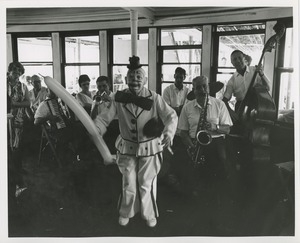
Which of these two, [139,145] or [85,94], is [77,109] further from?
[139,145]

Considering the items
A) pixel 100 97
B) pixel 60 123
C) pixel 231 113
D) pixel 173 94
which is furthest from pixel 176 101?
pixel 60 123

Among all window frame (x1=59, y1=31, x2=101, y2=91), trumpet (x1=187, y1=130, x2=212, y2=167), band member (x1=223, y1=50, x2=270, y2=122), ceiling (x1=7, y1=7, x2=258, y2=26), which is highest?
ceiling (x1=7, y1=7, x2=258, y2=26)

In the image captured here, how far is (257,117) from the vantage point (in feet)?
5.54

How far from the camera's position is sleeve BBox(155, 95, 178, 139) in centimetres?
166

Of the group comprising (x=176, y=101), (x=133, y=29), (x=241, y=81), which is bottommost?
(x=176, y=101)

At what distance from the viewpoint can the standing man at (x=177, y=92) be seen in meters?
1.67

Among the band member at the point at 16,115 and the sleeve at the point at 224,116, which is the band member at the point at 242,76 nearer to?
the sleeve at the point at 224,116

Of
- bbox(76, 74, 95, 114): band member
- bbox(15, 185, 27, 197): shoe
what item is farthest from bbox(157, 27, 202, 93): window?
bbox(15, 185, 27, 197): shoe

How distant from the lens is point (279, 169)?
5.60ft

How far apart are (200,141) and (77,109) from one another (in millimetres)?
650

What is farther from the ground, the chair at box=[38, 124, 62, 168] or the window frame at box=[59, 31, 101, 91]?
the window frame at box=[59, 31, 101, 91]

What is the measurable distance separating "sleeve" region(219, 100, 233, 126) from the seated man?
713mm

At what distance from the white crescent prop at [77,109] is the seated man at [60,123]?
0.10 ft

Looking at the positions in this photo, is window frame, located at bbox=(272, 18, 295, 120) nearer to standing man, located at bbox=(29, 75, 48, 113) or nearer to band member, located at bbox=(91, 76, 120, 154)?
band member, located at bbox=(91, 76, 120, 154)
